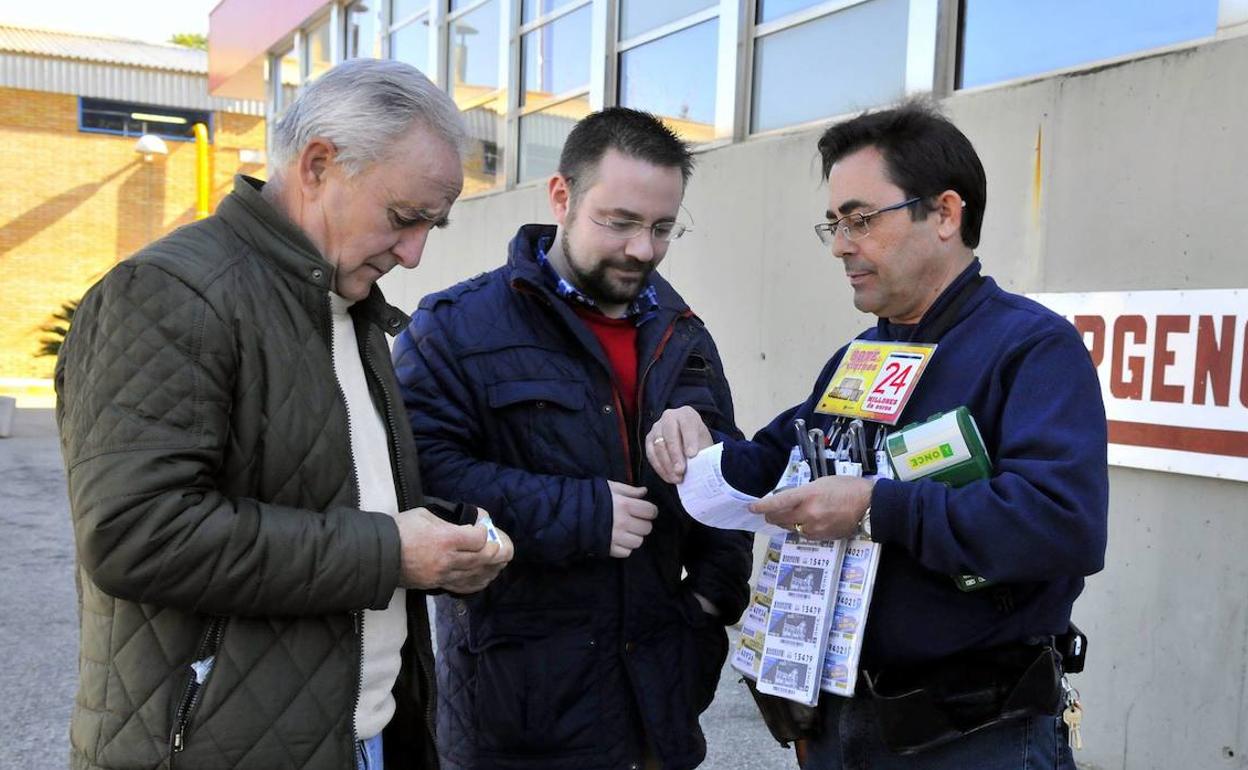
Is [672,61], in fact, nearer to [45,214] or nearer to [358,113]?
[358,113]

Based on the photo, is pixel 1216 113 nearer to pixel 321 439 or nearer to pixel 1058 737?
pixel 1058 737

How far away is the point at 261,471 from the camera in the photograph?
4.95ft

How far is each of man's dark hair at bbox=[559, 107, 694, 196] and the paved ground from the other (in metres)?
2.41

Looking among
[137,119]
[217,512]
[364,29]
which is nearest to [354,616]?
[217,512]

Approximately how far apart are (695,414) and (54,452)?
38.0 ft

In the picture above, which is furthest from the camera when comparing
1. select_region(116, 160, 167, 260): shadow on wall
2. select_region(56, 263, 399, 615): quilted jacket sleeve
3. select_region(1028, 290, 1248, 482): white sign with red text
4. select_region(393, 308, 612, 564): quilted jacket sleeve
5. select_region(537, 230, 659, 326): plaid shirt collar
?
select_region(116, 160, 167, 260): shadow on wall

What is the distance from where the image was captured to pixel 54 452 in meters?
11.7

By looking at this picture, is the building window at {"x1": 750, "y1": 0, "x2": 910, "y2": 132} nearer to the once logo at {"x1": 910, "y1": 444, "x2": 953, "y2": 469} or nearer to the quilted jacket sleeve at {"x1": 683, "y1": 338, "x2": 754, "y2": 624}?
the quilted jacket sleeve at {"x1": 683, "y1": 338, "x2": 754, "y2": 624}

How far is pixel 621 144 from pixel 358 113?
91 cm

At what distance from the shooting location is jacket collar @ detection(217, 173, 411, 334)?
1.58 meters

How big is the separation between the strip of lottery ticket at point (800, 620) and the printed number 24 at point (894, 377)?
291 millimetres

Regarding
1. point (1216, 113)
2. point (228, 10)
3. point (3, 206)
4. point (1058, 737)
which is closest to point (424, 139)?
point (1058, 737)

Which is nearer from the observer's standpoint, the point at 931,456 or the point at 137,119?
the point at 931,456

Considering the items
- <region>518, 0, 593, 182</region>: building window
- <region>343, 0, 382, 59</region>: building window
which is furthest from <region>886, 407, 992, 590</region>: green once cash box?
<region>343, 0, 382, 59</region>: building window
